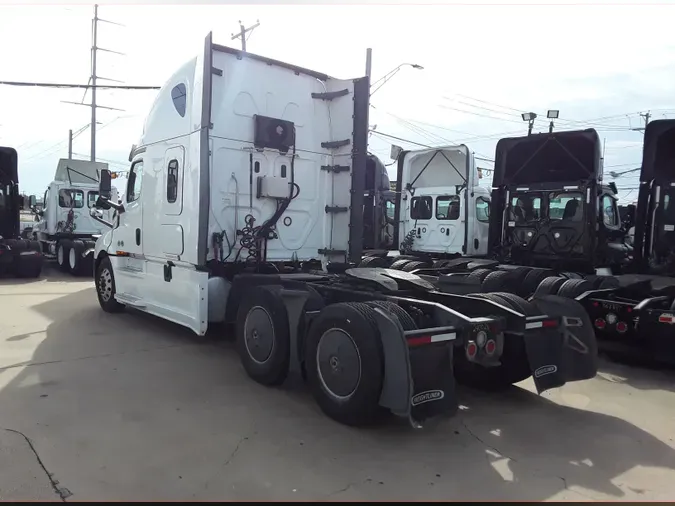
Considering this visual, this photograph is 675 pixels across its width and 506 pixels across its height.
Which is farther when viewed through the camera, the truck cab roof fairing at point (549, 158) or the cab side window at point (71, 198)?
the cab side window at point (71, 198)

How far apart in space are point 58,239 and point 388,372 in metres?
15.3

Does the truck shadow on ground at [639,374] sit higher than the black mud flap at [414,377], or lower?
lower

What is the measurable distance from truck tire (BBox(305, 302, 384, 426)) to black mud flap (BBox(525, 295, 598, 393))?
1.41m

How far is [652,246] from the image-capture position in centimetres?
782

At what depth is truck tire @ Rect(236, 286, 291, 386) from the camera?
5004 millimetres

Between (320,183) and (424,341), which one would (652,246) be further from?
(424,341)

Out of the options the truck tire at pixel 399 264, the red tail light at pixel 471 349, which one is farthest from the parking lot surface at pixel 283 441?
the truck tire at pixel 399 264

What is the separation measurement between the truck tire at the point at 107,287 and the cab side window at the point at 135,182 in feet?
4.48

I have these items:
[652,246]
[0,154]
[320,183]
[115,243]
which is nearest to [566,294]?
[652,246]

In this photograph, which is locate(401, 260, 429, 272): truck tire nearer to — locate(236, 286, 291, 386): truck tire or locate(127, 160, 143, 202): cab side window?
locate(127, 160, 143, 202): cab side window

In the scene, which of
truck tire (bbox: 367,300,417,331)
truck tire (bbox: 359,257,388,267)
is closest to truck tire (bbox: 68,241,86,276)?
truck tire (bbox: 359,257,388,267)

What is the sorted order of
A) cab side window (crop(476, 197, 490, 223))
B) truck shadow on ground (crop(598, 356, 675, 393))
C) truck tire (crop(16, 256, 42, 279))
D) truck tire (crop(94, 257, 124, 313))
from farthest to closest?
1. truck tire (crop(16, 256, 42, 279))
2. cab side window (crop(476, 197, 490, 223))
3. truck tire (crop(94, 257, 124, 313))
4. truck shadow on ground (crop(598, 356, 675, 393))

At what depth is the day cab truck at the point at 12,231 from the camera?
13391 millimetres

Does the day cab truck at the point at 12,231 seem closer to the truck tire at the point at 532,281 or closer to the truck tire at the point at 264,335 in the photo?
the truck tire at the point at 264,335
